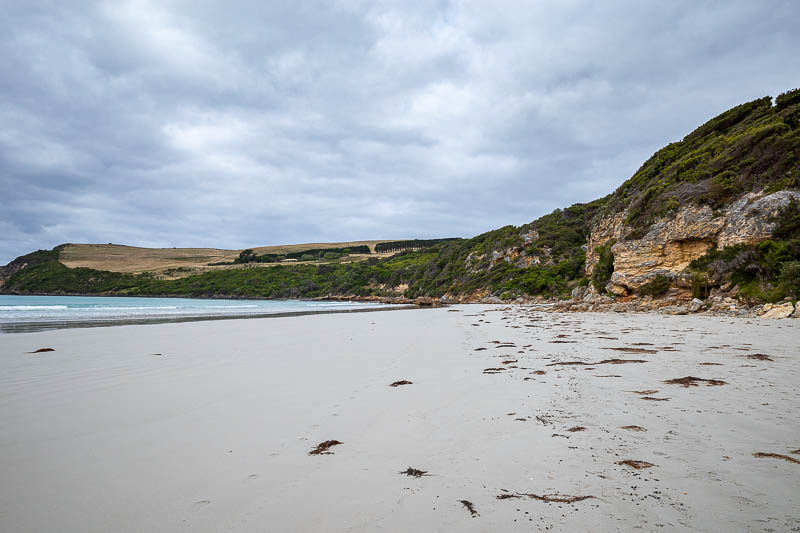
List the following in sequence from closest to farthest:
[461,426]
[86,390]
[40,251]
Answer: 1. [461,426]
2. [86,390]
3. [40,251]

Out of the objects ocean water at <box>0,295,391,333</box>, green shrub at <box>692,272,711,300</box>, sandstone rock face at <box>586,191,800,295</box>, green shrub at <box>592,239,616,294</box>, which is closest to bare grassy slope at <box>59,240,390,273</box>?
ocean water at <box>0,295,391,333</box>

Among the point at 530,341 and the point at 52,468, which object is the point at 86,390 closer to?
the point at 52,468

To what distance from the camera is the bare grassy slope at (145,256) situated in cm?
10478

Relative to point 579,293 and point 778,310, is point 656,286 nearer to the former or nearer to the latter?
point 778,310

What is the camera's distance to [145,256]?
4739 inches

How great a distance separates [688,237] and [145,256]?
142 meters

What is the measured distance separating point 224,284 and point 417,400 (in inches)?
3772

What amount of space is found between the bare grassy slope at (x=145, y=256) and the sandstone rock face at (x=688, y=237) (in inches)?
4292

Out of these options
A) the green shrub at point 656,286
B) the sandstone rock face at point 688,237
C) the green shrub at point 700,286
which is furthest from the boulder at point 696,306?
the sandstone rock face at point 688,237

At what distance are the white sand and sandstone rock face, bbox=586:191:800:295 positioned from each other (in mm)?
13291

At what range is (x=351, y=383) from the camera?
Answer: 5605 millimetres

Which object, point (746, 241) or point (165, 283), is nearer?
point (746, 241)

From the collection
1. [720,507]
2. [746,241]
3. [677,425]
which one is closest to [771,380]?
[677,425]

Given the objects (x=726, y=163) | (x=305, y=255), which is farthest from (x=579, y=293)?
(x=305, y=255)
